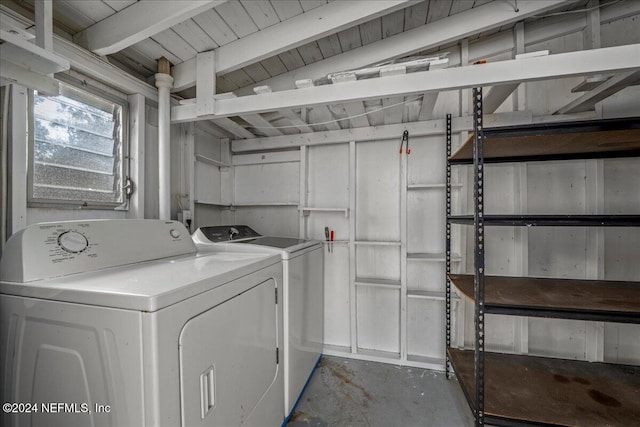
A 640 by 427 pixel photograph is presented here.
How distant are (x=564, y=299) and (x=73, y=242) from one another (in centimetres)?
219

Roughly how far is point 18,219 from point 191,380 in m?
1.07

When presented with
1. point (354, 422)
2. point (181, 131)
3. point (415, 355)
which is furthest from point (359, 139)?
point (354, 422)

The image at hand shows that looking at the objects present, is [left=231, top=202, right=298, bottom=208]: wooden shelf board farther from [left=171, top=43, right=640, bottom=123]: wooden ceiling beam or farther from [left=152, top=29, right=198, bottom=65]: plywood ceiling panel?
[left=152, top=29, right=198, bottom=65]: plywood ceiling panel

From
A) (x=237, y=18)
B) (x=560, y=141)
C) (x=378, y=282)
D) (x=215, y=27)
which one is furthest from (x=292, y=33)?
(x=378, y=282)

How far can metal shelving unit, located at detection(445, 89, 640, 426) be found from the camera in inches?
47.2

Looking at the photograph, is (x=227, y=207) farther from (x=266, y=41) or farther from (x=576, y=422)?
(x=576, y=422)

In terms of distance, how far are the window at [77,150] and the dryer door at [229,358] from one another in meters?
1.09

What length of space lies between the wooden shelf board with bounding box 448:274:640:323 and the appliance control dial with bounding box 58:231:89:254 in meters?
1.76

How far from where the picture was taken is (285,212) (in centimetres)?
262

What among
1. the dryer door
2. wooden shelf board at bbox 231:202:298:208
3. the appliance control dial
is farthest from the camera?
wooden shelf board at bbox 231:202:298:208

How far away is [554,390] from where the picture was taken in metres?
1.44

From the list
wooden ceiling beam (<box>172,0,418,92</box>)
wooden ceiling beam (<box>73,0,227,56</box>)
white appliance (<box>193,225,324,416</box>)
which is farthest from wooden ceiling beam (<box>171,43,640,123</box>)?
white appliance (<box>193,225,324,416</box>)

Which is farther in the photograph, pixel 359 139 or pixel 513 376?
pixel 359 139

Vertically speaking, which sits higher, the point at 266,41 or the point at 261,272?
the point at 266,41
